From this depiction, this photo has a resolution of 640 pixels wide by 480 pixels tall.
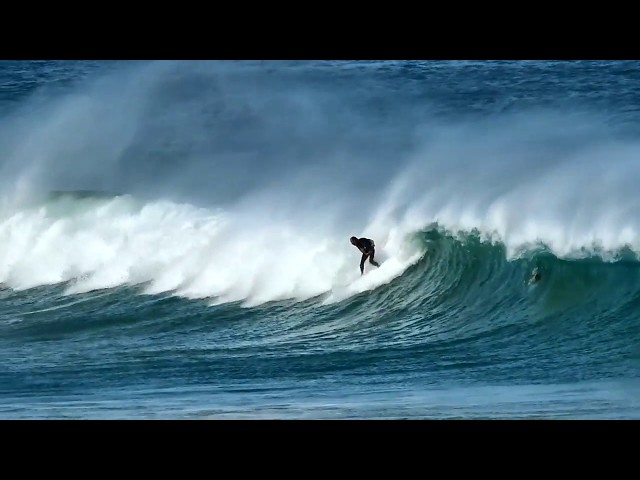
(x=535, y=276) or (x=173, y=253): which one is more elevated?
(x=173, y=253)

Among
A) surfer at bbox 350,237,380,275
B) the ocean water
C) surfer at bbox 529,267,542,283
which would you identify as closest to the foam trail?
the ocean water

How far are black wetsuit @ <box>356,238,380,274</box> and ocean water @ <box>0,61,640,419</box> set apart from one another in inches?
9.0

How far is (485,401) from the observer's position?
9945 mm

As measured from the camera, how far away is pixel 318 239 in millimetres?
15609

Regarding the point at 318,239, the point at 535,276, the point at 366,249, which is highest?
the point at 318,239

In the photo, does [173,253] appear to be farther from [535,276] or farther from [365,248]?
[535,276]

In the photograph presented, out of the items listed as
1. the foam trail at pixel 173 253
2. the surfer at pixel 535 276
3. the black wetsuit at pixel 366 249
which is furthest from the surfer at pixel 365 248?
the surfer at pixel 535 276

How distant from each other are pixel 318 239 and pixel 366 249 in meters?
1.44

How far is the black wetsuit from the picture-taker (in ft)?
46.6

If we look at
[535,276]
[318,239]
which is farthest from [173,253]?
[535,276]

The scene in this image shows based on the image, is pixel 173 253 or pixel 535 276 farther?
pixel 173 253

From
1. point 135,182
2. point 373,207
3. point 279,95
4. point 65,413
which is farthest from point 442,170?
point 65,413

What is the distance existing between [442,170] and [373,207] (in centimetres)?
108
